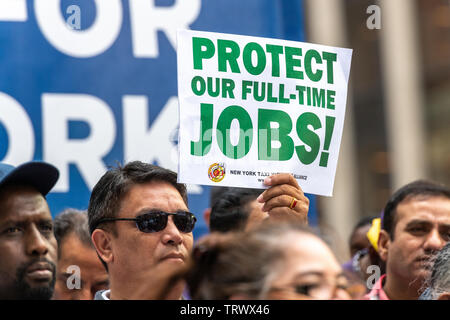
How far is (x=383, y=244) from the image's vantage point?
398 centimetres

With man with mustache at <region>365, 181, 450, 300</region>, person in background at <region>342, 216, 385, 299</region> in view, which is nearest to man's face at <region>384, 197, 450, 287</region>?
man with mustache at <region>365, 181, 450, 300</region>

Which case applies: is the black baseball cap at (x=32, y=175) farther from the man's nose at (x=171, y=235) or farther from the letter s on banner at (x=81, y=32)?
the letter s on banner at (x=81, y=32)

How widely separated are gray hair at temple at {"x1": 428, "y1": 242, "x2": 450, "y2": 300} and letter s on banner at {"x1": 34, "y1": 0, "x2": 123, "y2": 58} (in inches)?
76.0

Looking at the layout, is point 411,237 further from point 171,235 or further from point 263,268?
point 263,268

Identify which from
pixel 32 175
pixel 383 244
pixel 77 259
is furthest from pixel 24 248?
pixel 383 244

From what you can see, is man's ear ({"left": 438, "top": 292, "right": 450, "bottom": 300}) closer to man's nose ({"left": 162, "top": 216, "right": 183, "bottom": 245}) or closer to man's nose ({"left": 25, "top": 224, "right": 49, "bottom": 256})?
man's nose ({"left": 162, "top": 216, "right": 183, "bottom": 245})

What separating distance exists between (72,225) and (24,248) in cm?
76

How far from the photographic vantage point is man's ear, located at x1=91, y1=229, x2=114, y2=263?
10.3 ft

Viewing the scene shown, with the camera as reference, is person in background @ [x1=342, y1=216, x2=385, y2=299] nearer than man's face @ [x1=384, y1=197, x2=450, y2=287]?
No

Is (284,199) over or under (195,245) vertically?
over
